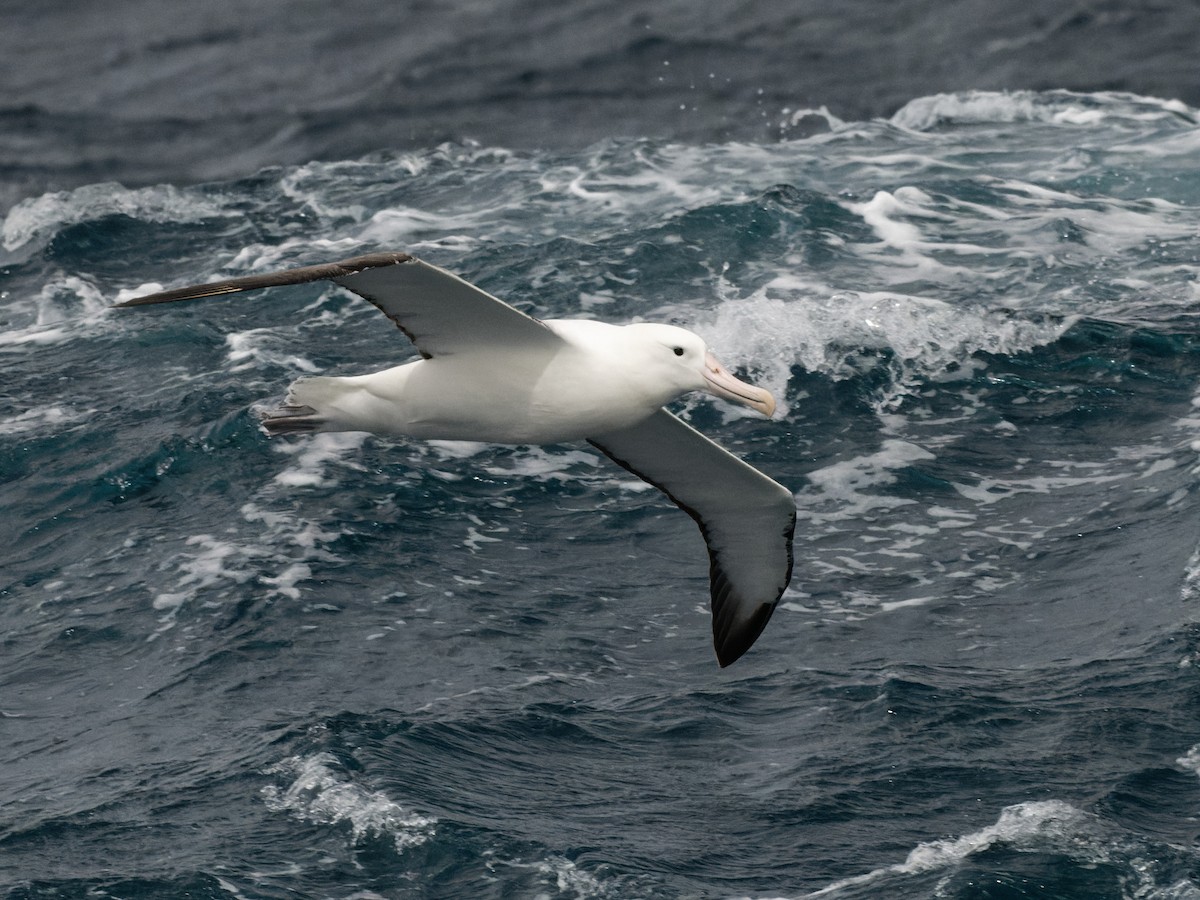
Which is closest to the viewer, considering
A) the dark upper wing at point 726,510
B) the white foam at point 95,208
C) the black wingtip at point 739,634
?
the dark upper wing at point 726,510

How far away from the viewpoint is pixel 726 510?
42.3 ft

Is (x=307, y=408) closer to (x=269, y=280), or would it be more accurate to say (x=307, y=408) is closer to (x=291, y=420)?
(x=291, y=420)

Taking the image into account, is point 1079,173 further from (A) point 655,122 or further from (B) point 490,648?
(B) point 490,648

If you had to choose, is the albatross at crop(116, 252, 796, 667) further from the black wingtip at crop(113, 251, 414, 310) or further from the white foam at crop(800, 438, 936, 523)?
the white foam at crop(800, 438, 936, 523)

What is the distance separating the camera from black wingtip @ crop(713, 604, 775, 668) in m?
12.9

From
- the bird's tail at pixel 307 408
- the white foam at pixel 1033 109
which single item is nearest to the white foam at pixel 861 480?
the bird's tail at pixel 307 408

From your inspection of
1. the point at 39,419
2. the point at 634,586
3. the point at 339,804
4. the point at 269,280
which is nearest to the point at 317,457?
the point at 39,419

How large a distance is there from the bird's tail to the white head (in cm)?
190

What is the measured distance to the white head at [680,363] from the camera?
1087 centimetres

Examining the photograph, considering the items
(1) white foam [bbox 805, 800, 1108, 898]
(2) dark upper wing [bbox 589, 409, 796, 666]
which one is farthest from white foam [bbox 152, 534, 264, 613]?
(1) white foam [bbox 805, 800, 1108, 898]

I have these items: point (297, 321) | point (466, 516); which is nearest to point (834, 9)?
point (297, 321)

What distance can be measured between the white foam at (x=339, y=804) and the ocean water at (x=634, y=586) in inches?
1.2

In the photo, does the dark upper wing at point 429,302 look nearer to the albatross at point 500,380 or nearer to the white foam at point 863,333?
the albatross at point 500,380

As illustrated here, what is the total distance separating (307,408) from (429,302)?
1078mm
